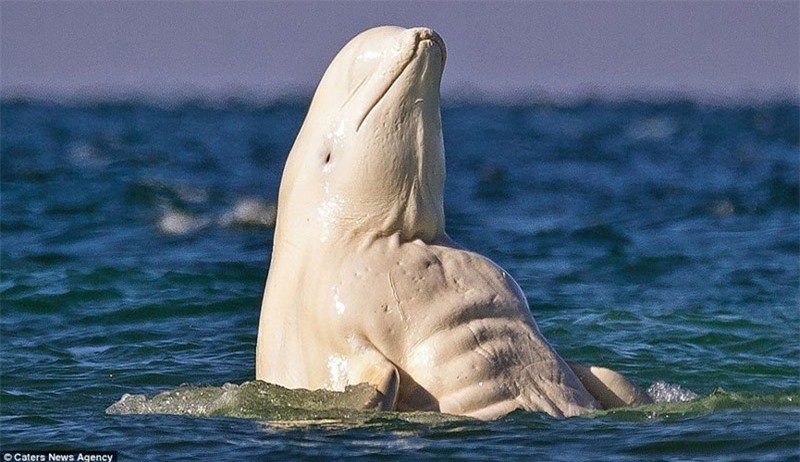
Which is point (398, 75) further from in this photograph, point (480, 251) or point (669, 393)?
point (480, 251)

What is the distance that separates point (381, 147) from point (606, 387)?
1605 millimetres

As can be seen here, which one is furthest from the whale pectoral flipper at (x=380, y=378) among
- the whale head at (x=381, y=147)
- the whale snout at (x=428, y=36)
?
the whale snout at (x=428, y=36)

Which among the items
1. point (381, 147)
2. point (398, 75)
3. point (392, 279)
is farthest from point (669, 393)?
point (398, 75)

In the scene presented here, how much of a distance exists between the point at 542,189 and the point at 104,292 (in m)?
13.2

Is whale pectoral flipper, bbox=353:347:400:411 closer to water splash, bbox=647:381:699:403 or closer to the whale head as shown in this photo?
the whale head

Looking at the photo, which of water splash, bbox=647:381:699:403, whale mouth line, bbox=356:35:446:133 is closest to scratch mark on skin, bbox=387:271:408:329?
whale mouth line, bbox=356:35:446:133

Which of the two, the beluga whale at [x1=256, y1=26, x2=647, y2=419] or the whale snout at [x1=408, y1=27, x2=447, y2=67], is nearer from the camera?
the beluga whale at [x1=256, y1=26, x2=647, y2=419]

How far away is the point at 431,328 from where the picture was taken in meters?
7.71

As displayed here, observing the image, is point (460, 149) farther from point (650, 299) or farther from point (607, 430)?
point (607, 430)

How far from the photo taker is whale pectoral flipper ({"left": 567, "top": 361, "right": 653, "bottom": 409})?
26.8 ft

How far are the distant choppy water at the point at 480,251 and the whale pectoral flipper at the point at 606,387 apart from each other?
0.53ft

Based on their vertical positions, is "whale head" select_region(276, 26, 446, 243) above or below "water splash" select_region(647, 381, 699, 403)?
above

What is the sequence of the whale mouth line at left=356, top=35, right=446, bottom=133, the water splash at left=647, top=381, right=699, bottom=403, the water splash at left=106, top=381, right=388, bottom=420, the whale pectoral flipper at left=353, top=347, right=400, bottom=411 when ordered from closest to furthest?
the whale pectoral flipper at left=353, top=347, right=400, bottom=411 < the water splash at left=106, top=381, right=388, bottom=420 < the whale mouth line at left=356, top=35, right=446, bottom=133 < the water splash at left=647, top=381, right=699, bottom=403

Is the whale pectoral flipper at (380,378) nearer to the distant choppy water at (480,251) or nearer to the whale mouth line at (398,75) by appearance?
the distant choppy water at (480,251)
